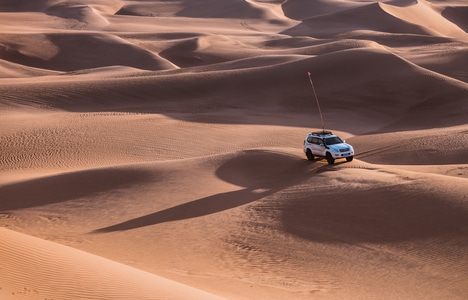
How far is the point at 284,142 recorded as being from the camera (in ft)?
93.3

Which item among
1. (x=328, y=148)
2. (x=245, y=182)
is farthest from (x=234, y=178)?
(x=328, y=148)

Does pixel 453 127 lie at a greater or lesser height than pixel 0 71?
lesser

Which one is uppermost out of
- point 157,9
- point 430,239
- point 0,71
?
point 157,9

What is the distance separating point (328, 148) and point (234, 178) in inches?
102

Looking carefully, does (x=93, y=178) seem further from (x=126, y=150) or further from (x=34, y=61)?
(x=34, y=61)

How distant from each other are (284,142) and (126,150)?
5.58 metres

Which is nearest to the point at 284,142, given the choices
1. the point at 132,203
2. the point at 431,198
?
the point at 132,203

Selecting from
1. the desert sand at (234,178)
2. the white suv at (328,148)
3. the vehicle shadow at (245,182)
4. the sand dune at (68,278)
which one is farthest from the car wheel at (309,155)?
the sand dune at (68,278)

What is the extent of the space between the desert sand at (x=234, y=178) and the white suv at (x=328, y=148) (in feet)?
1.36

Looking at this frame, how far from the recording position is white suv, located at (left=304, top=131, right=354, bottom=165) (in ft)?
68.7

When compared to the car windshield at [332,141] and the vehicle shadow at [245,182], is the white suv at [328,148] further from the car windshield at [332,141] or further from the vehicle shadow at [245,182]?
the vehicle shadow at [245,182]

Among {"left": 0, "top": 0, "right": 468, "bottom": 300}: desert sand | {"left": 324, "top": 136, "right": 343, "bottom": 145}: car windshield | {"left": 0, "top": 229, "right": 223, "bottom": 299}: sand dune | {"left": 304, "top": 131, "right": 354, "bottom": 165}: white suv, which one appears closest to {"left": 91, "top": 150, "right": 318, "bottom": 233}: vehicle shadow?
{"left": 0, "top": 0, "right": 468, "bottom": 300}: desert sand

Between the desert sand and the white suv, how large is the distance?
415mm

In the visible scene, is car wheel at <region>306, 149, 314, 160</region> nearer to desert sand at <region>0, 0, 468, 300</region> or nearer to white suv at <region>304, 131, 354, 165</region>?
white suv at <region>304, 131, 354, 165</region>
